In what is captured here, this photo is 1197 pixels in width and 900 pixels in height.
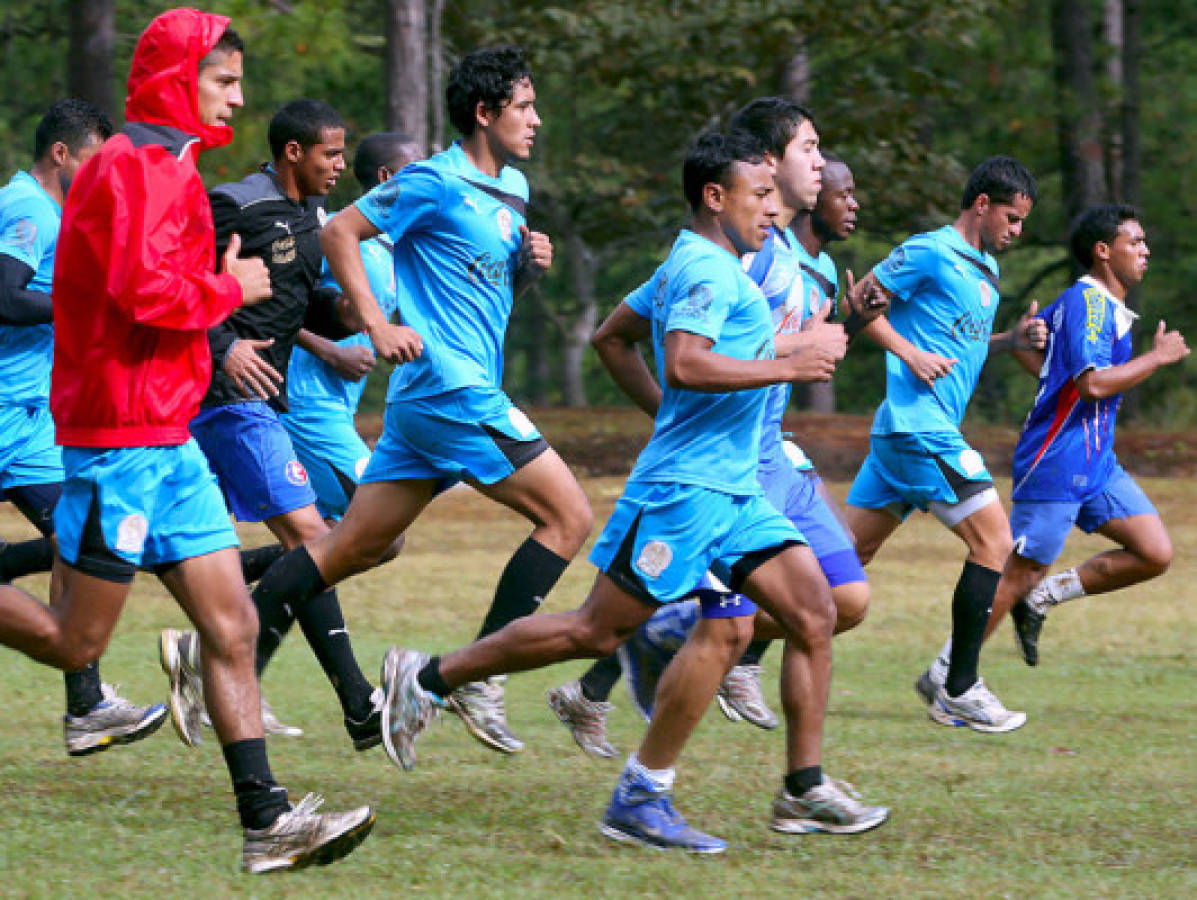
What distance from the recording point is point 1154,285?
Answer: 121ft

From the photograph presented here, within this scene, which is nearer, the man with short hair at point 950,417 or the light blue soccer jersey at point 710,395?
the light blue soccer jersey at point 710,395

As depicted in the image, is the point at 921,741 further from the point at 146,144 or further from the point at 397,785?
the point at 146,144

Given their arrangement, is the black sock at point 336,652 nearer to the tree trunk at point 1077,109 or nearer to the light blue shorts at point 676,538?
the light blue shorts at point 676,538

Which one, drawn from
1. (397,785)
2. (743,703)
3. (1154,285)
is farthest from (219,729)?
(1154,285)

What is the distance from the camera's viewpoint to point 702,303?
221 inches

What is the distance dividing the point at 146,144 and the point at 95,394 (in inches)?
26.2

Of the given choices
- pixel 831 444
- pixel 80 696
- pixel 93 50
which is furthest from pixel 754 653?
pixel 831 444

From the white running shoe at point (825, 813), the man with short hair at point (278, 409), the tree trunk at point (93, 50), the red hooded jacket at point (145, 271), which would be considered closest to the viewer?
the red hooded jacket at point (145, 271)

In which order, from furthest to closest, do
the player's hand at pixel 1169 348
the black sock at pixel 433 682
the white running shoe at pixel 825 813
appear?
1. the player's hand at pixel 1169 348
2. the black sock at pixel 433 682
3. the white running shoe at pixel 825 813

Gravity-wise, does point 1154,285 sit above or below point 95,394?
below

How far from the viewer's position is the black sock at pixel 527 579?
22.0 ft

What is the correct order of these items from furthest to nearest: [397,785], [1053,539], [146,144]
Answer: [1053,539] → [397,785] → [146,144]

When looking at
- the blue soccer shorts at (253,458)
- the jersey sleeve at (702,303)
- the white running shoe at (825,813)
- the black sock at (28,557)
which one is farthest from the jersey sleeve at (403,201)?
the white running shoe at (825,813)

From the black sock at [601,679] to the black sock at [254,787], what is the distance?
205cm
